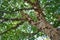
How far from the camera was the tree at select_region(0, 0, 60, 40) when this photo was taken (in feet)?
14.6

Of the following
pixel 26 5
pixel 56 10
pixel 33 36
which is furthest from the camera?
pixel 33 36

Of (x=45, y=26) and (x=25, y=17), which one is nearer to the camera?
(x=45, y=26)

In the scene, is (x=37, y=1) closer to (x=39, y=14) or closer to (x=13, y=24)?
(x=39, y=14)

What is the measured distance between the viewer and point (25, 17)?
15.2 feet

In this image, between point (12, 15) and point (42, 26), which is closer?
point (42, 26)

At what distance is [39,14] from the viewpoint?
4418 millimetres

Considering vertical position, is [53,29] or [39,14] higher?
[39,14]

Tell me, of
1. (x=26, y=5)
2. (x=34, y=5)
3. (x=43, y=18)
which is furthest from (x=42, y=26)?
(x=26, y=5)

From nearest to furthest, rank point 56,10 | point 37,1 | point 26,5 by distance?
point 37,1 → point 56,10 → point 26,5

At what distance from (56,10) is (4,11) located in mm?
A: 1104

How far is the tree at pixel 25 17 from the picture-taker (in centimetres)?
445

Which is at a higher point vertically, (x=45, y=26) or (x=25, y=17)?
(x=25, y=17)

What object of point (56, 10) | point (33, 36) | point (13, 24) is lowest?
point (33, 36)

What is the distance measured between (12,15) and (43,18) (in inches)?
36.3
